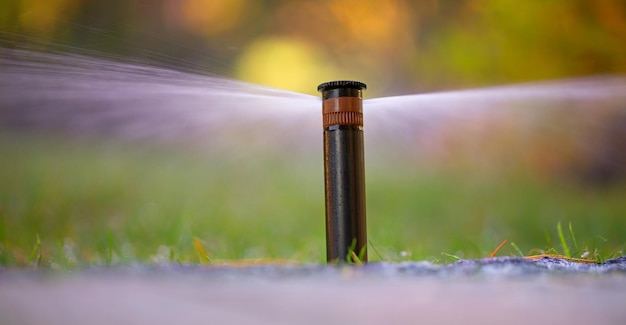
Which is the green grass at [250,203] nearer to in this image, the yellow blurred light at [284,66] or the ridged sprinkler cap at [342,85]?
the yellow blurred light at [284,66]

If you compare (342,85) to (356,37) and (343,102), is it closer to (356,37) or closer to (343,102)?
(343,102)

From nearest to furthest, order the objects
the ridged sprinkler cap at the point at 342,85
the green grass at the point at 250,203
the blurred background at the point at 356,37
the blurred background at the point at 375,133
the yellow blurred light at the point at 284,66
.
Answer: the ridged sprinkler cap at the point at 342,85 → the green grass at the point at 250,203 → the blurred background at the point at 375,133 → the blurred background at the point at 356,37 → the yellow blurred light at the point at 284,66

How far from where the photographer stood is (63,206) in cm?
283

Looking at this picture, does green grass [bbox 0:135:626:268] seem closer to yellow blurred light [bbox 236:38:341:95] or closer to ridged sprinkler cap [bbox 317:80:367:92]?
yellow blurred light [bbox 236:38:341:95]

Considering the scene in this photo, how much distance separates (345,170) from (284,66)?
204cm

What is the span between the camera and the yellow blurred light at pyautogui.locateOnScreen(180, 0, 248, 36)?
3.30 metres

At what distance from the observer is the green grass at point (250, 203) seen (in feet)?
8.50

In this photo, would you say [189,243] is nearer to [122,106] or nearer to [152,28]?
[122,106]

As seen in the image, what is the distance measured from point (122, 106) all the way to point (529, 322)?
2886mm

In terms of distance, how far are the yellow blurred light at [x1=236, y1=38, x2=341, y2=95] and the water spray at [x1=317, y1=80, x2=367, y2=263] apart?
6.18 ft

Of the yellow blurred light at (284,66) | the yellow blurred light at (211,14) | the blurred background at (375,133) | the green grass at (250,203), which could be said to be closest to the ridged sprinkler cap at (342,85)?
the green grass at (250,203)

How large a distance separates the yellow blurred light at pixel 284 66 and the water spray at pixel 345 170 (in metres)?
1.89

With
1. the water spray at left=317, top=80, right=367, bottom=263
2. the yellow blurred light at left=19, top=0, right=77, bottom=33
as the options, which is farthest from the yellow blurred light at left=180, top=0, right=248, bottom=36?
the water spray at left=317, top=80, right=367, bottom=263

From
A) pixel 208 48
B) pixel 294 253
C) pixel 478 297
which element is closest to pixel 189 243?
pixel 294 253
